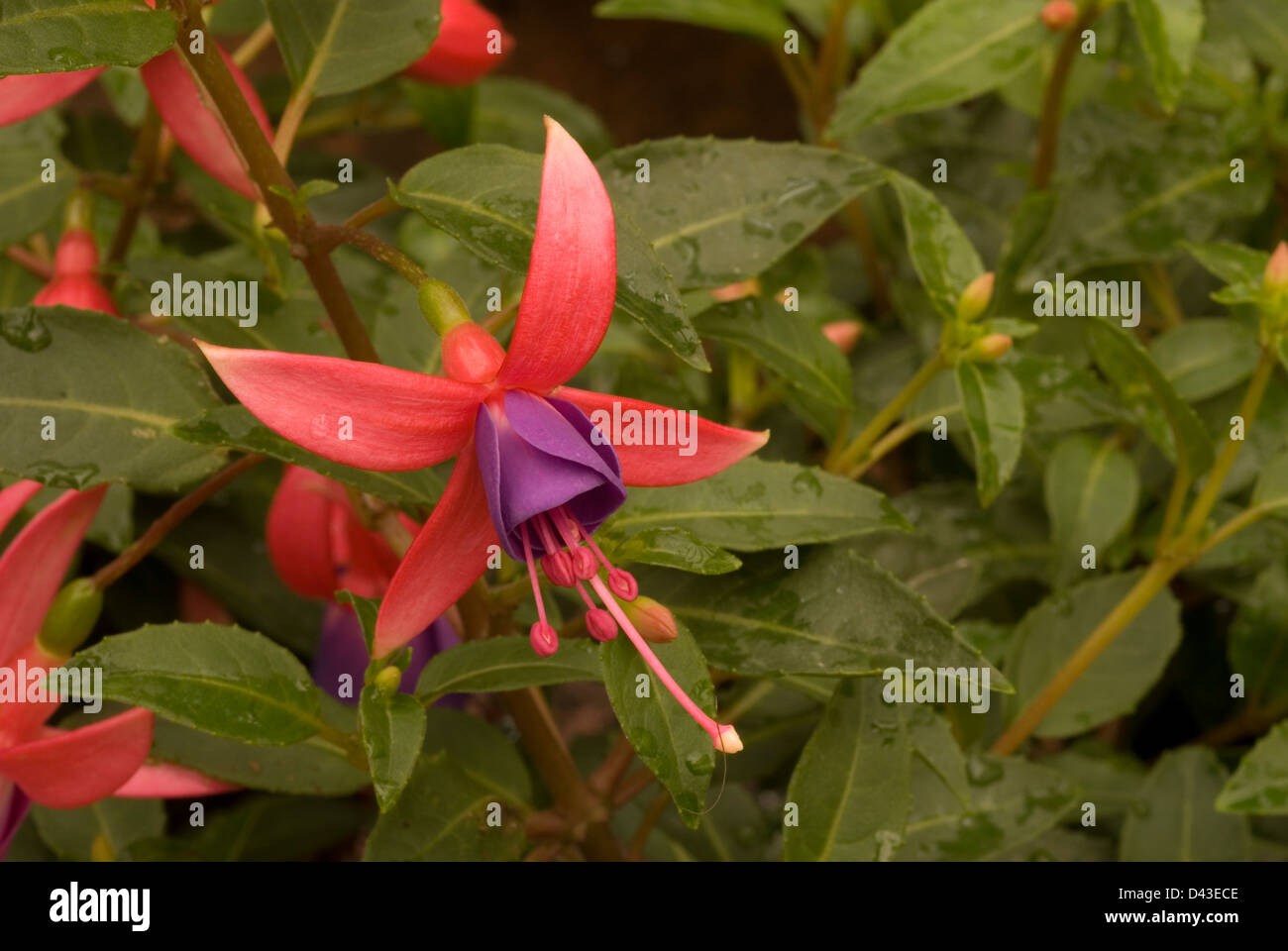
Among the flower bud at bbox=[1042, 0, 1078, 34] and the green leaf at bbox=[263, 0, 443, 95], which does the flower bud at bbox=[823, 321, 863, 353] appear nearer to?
the flower bud at bbox=[1042, 0, 1078, 34]

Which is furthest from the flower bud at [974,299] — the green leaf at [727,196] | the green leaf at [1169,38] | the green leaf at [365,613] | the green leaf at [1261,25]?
the green leaf at [1261,25]

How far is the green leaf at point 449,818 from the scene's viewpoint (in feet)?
2.32

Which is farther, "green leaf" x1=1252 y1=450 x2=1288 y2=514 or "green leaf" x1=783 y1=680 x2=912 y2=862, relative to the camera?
"green leaf" x1=1252 y1=450 x2=1288 y2=514

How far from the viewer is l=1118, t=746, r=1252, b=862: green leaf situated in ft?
2.98

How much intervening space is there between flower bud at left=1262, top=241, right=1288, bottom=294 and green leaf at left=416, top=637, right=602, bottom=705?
53cm

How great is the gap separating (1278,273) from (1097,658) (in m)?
0.33

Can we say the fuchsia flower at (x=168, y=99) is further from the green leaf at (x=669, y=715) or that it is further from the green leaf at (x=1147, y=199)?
the green leaf at (x=1147, y=199)

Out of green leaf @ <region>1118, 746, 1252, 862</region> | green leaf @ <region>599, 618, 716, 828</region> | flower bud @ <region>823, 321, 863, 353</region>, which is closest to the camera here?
green leaf @ <region>599, 618, 716, 828</region>

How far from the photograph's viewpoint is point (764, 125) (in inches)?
76.1

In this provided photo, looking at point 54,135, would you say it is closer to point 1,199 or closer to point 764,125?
point 1,199

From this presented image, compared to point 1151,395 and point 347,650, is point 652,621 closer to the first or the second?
point 347,650

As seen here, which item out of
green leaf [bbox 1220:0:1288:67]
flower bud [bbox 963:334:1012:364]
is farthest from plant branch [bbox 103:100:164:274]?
green leaf [bbox 1220:0:1288:67]
